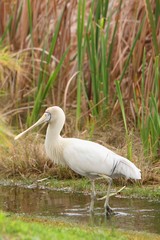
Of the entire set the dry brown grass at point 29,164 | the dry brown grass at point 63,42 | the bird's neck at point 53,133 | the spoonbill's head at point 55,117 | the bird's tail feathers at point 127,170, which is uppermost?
the dry brown grass at point 63,42

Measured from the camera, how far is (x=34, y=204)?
9172 millimetres

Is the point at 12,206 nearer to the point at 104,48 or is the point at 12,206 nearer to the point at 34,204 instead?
the point at 34,204

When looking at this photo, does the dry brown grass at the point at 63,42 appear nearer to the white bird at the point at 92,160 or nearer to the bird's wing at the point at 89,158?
the white bird at the point at 92,160

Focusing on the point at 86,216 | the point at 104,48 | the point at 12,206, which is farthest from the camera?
the point at 104,48

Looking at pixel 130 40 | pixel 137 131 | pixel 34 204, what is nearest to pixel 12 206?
pixel 34 204

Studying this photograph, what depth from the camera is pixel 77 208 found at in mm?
8945

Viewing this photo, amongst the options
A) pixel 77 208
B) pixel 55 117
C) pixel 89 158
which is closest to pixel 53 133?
pixel 55 117

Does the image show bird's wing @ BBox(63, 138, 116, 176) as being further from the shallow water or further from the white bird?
the shallow water

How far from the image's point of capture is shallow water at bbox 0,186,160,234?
8148mm

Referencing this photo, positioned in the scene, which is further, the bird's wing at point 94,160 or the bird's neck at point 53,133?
the bird's neck at point 53,133

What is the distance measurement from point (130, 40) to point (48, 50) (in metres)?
1.43

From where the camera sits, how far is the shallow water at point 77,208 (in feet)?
26.7

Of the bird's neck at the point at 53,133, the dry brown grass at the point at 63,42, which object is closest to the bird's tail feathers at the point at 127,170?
the bird's neck at the point at 53,133

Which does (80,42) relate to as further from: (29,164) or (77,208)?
(77,208)
